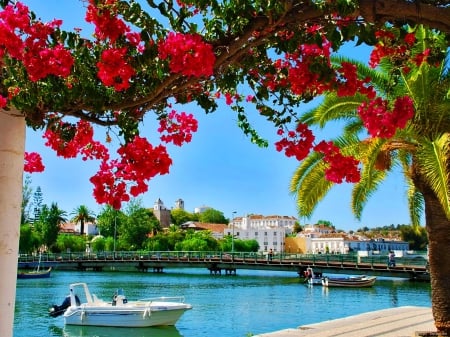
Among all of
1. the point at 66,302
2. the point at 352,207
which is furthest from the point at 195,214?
the point at 352,207

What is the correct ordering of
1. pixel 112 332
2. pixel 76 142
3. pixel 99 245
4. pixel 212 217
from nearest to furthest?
pixel 76 142
pixel 112 332
pixel 99 245
pixel 212 217

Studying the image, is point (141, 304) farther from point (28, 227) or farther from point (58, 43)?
point (28, 227)

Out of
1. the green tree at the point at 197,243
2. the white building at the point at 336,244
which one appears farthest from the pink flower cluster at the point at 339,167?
the white building at the point at 336,244

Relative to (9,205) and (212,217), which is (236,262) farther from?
(212,217)

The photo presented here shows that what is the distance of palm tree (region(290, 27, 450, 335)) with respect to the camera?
28.4 ft

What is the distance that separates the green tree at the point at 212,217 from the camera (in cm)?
16584

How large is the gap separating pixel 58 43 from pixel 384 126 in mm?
2785

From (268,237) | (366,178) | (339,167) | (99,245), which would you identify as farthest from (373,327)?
(268,237)

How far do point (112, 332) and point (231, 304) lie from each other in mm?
11076

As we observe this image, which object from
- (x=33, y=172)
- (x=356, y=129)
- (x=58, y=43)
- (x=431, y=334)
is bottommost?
(x=431, y=334)

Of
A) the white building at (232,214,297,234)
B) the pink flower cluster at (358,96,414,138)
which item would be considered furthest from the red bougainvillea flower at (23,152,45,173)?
the white building at (232,214,297,234)

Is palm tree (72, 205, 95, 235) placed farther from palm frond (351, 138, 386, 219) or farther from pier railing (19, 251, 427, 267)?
palm frond (351, 138, 386, 219)

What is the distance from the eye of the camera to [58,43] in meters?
4.03

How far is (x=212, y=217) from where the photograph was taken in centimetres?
16650
